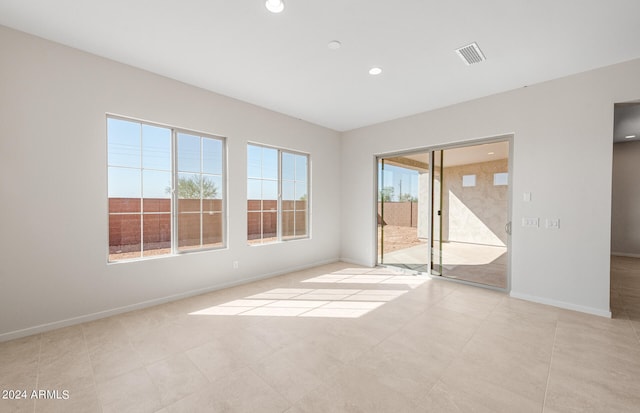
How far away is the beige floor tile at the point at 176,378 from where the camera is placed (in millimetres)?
1867

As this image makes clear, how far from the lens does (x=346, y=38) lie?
2615 mm

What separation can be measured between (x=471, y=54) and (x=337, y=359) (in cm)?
340

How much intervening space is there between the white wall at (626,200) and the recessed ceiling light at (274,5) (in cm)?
855

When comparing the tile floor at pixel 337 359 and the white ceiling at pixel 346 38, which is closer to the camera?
the tile floor at pixel 337 359

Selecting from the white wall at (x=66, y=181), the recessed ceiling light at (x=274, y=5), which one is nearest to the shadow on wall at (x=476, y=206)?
the recessed ceiling light at (x=274, y=5)

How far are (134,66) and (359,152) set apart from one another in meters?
4.03

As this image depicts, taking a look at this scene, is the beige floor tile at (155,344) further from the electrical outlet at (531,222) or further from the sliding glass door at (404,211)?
the electrical outlet at (531,222)

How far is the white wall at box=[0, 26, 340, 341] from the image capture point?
2551 mm

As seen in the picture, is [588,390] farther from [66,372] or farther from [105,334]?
[105,334]

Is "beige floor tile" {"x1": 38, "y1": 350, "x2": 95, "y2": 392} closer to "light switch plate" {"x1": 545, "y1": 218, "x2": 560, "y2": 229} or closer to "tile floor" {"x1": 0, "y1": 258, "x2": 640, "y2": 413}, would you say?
"tile floor" {"x1": 0, "y1": 258, "x2": 640, "y2": 413}

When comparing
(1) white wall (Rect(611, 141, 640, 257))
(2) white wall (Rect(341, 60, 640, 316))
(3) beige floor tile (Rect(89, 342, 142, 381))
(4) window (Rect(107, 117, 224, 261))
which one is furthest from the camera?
(1) white wall (Rect(611, 141, 640, 257))

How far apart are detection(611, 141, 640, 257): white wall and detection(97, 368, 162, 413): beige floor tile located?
9.49m

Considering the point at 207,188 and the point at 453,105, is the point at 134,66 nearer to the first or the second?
the point at 207,188

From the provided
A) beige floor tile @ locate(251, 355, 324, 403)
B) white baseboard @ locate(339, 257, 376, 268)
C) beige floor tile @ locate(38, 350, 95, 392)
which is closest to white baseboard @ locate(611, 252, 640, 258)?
white baseboard @ locate(339, 257, 376, 268)
